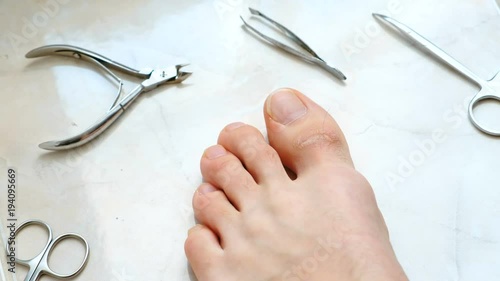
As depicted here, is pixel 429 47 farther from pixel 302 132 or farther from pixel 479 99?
pixel 302 132

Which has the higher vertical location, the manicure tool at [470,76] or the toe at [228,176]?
the manicure tool at [470,76]

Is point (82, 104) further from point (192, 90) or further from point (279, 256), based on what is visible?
point (279, 256)

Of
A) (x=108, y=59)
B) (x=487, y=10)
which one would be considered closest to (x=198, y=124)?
(x=108, y=59)

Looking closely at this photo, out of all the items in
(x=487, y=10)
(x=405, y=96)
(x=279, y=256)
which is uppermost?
(x=487, y=10)

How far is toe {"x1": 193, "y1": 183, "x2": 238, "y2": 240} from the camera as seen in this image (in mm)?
677

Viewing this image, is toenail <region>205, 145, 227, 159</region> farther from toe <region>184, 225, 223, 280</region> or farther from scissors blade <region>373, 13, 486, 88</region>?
scissors blade <region>373, 13, 486, 88</region>

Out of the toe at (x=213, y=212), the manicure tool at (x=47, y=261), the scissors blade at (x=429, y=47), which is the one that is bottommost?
the manicure tool at (x=47, y=261)

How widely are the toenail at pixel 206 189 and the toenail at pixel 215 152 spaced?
0.13 ft

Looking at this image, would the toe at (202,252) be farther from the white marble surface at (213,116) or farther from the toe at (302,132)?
the toe at (302,132)

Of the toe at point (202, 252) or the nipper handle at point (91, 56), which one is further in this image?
the nipper handle at point (91, 56)

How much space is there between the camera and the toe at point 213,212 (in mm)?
677

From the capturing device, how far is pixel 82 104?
75cm

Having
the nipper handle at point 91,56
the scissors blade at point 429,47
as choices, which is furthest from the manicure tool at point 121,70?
the scissors blade at point 429,47

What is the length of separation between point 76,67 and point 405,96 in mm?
486
